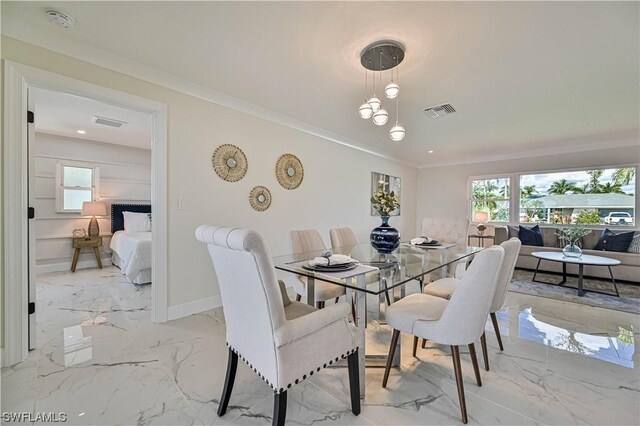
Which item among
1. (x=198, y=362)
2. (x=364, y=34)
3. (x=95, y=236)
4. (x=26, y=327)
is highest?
(x=364, y=34)

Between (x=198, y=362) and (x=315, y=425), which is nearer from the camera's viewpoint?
(x=315, y=425)

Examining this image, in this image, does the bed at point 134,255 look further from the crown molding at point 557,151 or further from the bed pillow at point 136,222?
the crown molding at point 557,151

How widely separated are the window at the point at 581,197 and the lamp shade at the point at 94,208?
8236 mm

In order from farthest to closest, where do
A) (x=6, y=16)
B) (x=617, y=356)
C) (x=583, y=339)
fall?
1. (x=583, y=339)
2. (x=617, y=356)
3. (x=6, y=16)

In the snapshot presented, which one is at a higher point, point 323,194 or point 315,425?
point 323,194

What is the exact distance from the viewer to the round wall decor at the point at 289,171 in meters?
3.52

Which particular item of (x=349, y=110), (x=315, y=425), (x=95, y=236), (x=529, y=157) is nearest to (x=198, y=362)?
(x=315, y=425)

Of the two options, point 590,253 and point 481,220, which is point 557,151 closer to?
point 481,220

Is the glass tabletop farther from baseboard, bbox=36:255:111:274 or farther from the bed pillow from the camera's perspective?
baseboard, bbox=36:255:111:274

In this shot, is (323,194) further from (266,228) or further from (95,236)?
(95,236)

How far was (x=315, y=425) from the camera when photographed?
1.32m

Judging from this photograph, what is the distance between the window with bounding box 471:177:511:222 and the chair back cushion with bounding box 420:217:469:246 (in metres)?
3.33

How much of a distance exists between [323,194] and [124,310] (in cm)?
289

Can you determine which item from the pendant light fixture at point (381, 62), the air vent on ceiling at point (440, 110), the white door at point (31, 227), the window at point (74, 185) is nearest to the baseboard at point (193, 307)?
the white door at point (31, 227)
